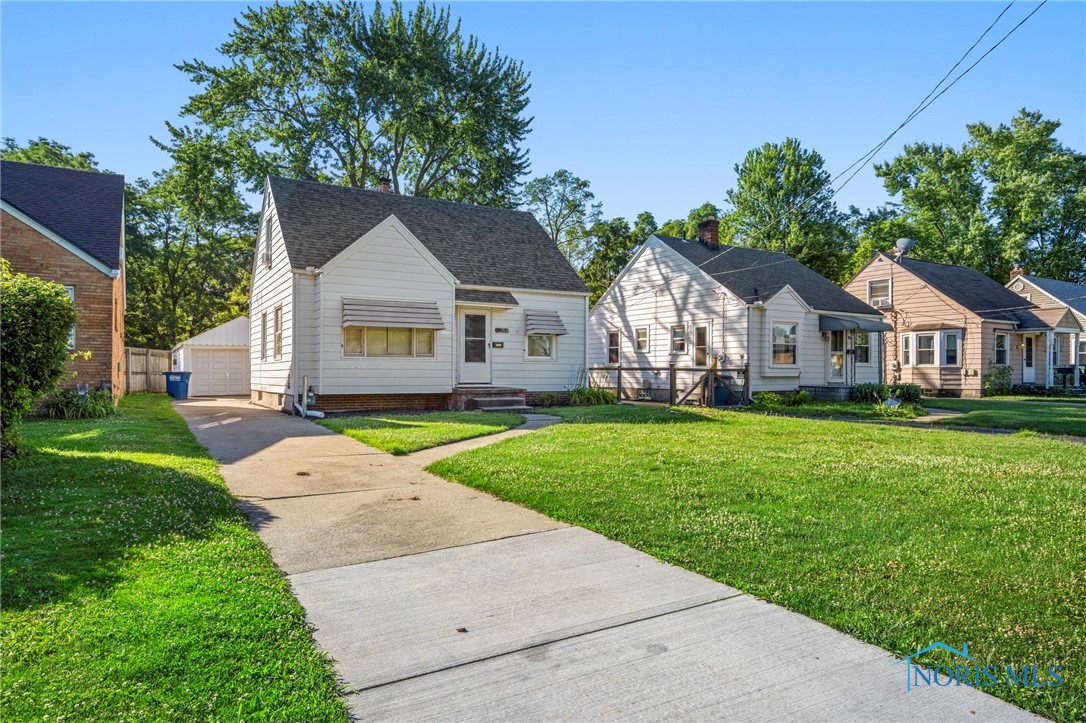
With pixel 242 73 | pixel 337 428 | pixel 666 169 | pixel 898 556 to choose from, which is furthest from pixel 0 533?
pixel 242 73

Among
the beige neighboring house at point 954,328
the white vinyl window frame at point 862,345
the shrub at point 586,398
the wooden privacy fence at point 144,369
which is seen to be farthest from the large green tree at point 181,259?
the beige neighboring house at point 954,328

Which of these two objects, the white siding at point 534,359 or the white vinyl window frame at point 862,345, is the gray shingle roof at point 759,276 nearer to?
the white vinyl window frame at point 862,345

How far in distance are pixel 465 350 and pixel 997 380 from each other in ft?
72.5

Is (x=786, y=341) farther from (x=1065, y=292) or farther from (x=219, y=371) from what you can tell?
(x=219, y=371)

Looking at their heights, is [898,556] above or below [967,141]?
below

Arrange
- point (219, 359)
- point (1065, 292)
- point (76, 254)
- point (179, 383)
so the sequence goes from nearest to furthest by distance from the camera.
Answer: point (76, 254) → point (179, 383) → point (219, 359) → point (1065, 292)

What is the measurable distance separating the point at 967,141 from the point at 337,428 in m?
45.0

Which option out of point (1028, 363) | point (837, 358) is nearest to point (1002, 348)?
point (1028, 363)

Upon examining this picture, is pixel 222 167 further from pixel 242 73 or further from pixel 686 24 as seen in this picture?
pixel 686 24

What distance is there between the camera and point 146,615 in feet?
9.94

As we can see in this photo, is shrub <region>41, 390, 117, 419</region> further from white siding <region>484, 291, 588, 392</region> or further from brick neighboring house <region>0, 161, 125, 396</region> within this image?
white siding <region>484, 291, 588, 392</region>

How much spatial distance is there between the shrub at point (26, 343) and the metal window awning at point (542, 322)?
38.2 feet

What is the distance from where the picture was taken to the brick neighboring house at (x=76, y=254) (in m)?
14.4

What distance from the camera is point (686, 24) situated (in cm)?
1089
